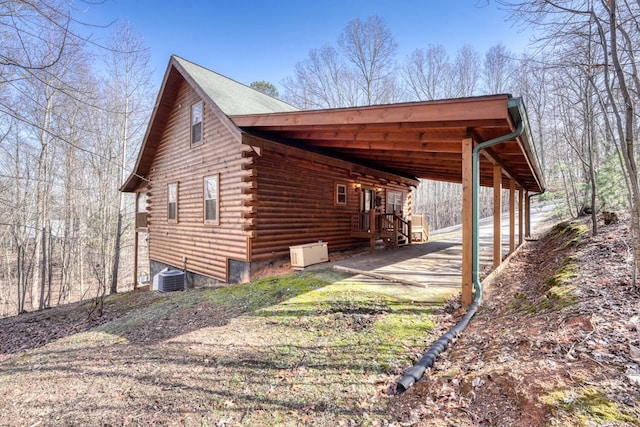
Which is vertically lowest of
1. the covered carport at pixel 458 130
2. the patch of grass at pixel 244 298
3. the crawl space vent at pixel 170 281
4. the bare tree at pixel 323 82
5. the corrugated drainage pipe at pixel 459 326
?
the crawl space vent at pixel 170 281

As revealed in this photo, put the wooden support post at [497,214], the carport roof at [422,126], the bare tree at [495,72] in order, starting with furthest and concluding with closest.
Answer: the bare tree at [495,72] → the wooden support post at [497,214] → the carport roof at [422,126]

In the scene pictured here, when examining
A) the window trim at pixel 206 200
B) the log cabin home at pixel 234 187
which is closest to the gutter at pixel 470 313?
the log cabin home at pixel 234 187

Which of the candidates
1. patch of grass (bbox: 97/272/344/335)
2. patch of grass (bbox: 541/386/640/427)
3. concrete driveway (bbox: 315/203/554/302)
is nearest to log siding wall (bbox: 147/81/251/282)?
patch of grass (bbox: 97/272/344/335)

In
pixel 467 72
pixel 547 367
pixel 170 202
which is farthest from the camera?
pixel 467 72

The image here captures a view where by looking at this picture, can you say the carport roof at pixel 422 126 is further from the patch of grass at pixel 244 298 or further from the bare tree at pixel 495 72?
the bare tree at pixel 495 72

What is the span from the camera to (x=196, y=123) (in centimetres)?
964

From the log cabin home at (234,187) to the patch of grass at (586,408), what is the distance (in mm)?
5710

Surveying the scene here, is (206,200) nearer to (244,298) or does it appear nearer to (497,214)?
(244,298)

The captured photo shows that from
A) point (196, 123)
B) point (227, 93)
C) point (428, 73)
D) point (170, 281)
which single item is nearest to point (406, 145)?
point (227, 93)

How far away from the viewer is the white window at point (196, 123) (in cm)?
948

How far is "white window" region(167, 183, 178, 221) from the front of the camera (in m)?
10.6

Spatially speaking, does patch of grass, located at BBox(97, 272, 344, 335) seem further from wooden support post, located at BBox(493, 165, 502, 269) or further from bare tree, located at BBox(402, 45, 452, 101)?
bare tree, located at BBox(402, 45, 452, 101)

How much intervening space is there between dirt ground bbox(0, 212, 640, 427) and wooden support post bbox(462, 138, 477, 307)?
0.36m

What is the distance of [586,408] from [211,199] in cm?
894
